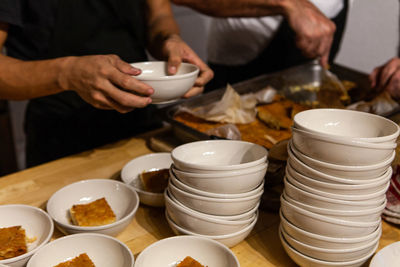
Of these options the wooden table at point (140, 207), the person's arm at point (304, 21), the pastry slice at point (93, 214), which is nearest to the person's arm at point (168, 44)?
the person's arm at point (304, 21)

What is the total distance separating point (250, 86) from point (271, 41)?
64 cm

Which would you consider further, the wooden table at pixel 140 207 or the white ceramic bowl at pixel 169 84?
the white ceramic bowl at pixel 169 84

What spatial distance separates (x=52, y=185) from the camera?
1444 millimetres

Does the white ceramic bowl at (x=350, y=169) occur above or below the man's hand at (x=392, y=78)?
above

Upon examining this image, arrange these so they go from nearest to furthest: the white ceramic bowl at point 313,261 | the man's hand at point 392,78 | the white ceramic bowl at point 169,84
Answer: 1. the white ceramic bowl at point 313,261
2. the white ceramic bowl at point 169,84
3. the man's hand at point 392,78

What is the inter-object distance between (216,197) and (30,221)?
53cm

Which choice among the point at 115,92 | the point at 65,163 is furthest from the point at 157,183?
the point at 65,163

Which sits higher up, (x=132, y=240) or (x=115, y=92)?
(x=115, y=92)

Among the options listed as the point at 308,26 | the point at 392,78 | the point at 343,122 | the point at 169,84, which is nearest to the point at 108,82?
the point at 169,84

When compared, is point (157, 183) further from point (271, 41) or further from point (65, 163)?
point (271, 41)

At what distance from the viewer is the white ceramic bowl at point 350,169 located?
945mm

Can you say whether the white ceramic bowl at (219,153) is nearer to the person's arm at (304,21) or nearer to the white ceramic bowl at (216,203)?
the white ceramic bowl at (216,203)

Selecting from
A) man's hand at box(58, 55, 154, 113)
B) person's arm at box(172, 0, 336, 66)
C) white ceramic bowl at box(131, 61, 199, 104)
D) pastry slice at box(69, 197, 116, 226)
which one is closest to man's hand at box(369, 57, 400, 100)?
person's arm at box(172, 0, 336, 66)

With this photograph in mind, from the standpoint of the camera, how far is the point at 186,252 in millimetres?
1084
